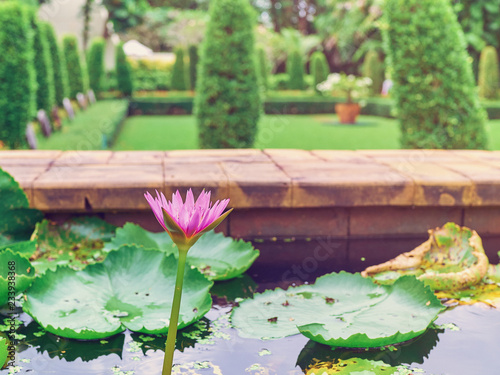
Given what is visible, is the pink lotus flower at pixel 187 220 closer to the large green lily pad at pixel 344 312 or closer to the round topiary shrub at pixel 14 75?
the large green lily pad at pixel 344 312

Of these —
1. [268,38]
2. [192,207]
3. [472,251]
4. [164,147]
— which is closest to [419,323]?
[472,251]

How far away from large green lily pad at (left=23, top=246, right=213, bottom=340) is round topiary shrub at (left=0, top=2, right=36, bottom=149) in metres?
4.68

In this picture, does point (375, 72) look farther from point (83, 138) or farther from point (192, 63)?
point (83, 138)

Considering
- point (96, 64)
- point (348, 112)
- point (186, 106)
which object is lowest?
point (186, 106)

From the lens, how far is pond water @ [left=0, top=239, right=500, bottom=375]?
145cm

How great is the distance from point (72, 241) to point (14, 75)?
4.34 meters

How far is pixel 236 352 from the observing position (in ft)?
5.06

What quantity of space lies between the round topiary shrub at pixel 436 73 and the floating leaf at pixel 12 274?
443cm

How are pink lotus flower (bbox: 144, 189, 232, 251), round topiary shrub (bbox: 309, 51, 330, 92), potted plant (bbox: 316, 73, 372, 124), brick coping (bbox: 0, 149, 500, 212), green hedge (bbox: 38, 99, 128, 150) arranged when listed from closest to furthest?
pink lotus flower (bbox: 144, 189, 232, 251), brick coping (bbox: 0, 149, 500, 212), green hedge (bbox: 38, 99, 128, 150), potted plant (bbox: 316, 73, 372, 124), round topiary shrub (bbox: 309, 51, 330, 92)

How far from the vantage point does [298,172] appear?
2596 millimetres

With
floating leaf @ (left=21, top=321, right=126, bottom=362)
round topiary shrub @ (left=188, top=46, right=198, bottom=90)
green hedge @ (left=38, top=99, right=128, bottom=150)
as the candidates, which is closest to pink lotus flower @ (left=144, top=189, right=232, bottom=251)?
floating leaf @ (left=21, top=321, right=126, bottom=362)

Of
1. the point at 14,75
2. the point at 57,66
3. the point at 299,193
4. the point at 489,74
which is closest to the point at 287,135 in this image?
the point at 57,66

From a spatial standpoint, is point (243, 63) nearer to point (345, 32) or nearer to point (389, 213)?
point (389, 213)

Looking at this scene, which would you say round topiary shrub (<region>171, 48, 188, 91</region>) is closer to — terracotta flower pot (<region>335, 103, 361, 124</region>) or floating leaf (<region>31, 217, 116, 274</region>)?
terracotta flower pot (<region>335, 103, 361, 124</region>)
